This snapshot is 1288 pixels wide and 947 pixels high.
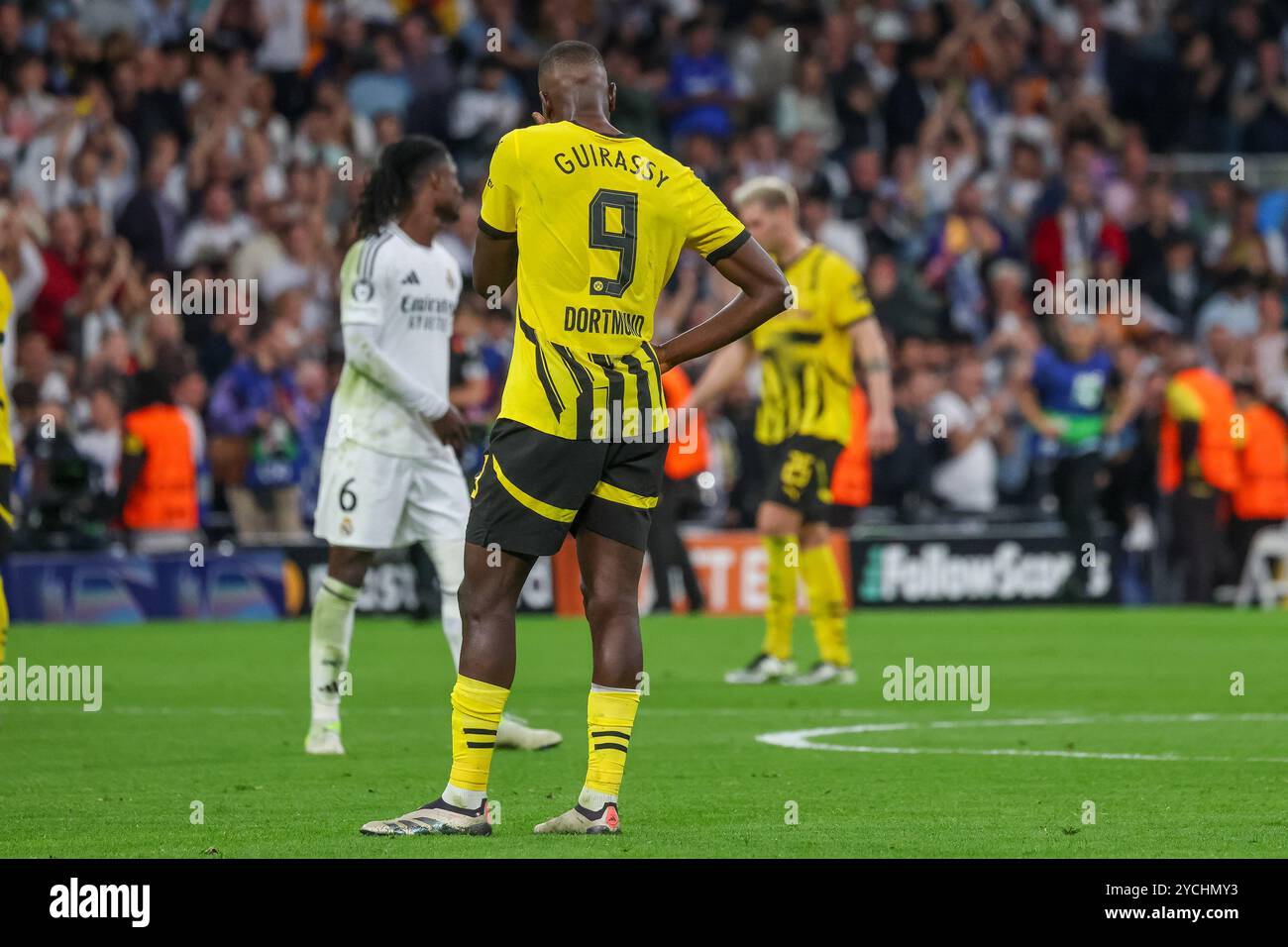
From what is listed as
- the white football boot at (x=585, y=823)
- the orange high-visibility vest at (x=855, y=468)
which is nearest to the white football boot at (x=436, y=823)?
the white football boot at (x=585, y=823)

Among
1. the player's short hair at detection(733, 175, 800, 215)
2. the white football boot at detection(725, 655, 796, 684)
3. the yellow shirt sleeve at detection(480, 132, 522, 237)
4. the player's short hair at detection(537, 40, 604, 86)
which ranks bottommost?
the white football boot at detection(725, 655, 796, 684)

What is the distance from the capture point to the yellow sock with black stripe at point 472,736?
24.1 ft

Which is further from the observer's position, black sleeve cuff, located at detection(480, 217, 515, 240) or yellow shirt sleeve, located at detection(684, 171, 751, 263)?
yellow shirt sleeve, located at detection(684, 171, 751, 263)

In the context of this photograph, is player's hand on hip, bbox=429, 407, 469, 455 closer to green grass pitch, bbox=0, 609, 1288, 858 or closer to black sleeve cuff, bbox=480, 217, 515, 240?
green grass pitch, bbox=0, 609, 1288, 858

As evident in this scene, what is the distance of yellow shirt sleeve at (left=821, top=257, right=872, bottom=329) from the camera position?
1405 cm

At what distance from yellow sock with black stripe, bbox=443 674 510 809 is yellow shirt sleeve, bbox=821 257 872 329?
23.3 feet

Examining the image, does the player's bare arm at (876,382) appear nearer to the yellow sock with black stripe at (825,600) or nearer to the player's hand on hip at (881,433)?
the player's hand on hip at (881,433)

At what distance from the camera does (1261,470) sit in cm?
2259

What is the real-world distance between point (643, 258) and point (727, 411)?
15.5m

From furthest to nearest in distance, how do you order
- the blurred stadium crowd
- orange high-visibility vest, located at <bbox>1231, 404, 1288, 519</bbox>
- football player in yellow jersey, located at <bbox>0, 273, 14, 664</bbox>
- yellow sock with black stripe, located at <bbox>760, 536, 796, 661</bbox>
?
orange high-visibility vest, located at <bbox>1231, 404, 1288, 519</bbox>, the blurred stadium crowd, yellow sock with black stripe, located at <bbox>760, 536, 796, 661</bbox>, football player in yellow jersey, located at <bbox>0, 273, 14, 664</bbox>

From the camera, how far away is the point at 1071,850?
7.07 meters

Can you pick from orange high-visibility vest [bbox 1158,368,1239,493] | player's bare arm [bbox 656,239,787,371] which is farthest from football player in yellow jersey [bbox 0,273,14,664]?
orange high-visibility vest [bbox 1158,368,1239,493]

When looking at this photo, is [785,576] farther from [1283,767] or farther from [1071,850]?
[1071,850]

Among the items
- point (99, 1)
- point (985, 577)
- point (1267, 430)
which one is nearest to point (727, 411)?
point (985, 577)
